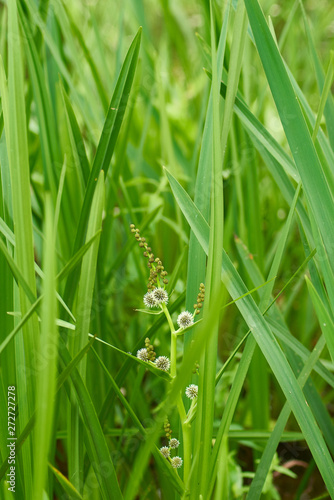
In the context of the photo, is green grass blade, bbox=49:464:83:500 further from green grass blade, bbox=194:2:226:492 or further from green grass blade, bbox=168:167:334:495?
green grass blade, bbox=168:167:334:495

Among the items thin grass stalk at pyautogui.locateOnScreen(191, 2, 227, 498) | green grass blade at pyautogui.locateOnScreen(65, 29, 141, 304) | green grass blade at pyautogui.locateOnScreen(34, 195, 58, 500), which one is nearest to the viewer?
green grass blade at pyautogui.locateOnScreen(34, 195, 58, 500)

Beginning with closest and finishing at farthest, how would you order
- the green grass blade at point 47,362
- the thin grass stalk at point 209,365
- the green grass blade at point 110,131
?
the green grass blade at point 47,362 → the thin grass stalk at point 209,365 → the green grass blade at point 110,131

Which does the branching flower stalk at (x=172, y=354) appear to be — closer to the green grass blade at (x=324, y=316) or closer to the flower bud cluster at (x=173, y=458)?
the flower bud cluster at (x=173, y=458)

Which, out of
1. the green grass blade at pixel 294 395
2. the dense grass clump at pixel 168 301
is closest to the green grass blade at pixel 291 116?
the dense grass clump at pixel 168 301

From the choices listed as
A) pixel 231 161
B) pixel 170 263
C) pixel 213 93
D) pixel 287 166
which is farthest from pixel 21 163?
pixel 170 263

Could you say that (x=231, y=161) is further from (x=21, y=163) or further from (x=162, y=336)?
(x=21, y=163)

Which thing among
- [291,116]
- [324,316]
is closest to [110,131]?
[291,116]

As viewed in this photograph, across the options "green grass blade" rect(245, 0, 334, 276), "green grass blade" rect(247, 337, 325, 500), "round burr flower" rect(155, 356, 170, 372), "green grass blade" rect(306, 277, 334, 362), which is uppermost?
"green grass blade" rect(245, 0, 334, 276)

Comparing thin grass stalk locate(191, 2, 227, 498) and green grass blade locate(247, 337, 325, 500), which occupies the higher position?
thin grass stalk locate(191, 2, 227, 498)

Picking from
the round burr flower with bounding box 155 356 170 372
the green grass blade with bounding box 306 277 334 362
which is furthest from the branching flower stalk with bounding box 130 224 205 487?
the green grass blade with bounding box 306 277 334 362

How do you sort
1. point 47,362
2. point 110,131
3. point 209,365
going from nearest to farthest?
point 47,362
point 209,365
point 110,131

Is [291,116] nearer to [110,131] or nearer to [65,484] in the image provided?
[110,131]
